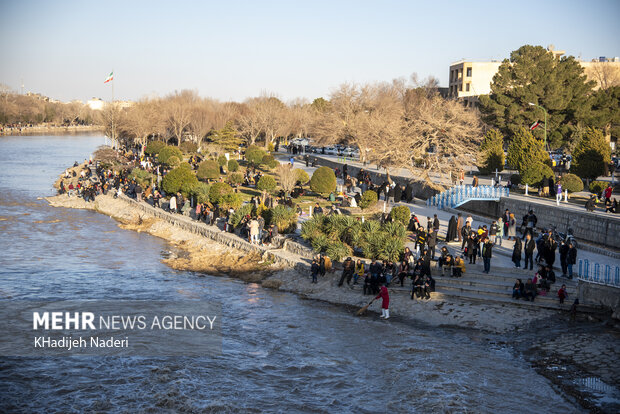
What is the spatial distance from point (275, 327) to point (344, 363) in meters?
3.06

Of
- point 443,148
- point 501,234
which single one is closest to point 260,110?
point 443,148

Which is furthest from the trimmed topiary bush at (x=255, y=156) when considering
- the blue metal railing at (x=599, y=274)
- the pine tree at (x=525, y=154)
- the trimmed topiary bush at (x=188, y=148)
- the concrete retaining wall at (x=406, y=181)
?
the blue metal railing at (x=599, y=274)

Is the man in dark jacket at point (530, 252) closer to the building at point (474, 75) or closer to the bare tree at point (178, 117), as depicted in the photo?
the bare tree at point (178, 117)

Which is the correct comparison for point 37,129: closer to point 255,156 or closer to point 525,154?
point 255,156

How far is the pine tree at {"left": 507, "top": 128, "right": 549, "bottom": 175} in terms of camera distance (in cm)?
3028

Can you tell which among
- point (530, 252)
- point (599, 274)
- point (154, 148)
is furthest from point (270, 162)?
point (599, 274)

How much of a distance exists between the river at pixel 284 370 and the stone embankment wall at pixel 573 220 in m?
9.07

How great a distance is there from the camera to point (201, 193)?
31.8 meters

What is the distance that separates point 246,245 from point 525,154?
15755 mm

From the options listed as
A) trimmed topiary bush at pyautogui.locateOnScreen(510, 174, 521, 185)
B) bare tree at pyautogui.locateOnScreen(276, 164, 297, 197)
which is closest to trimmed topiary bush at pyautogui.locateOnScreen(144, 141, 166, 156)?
bare tree at pyautogui.locateOnScreen(276, 164, 297, 197)

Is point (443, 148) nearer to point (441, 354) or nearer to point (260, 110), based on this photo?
point (441, 354)

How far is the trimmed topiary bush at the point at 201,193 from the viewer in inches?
1237

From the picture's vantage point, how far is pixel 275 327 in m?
16.6

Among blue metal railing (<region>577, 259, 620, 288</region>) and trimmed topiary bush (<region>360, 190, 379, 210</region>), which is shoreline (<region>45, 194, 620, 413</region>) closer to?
blue metal railing (<region>577, 259, 620, 288</region>)
